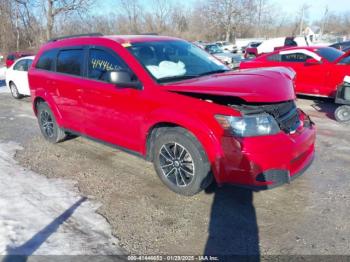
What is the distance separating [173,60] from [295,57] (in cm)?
661

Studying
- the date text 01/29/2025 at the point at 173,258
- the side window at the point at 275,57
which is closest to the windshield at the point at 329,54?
the side window at the point at 275,57

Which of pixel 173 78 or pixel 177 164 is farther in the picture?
pixel 173 78

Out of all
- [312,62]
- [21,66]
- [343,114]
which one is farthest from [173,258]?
[21,66]

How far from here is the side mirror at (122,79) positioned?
147 inches

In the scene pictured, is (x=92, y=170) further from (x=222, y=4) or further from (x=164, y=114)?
(x=222, y=4)

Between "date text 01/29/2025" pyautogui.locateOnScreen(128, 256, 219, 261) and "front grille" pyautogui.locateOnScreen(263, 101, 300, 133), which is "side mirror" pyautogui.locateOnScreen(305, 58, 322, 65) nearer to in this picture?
"front grille" pyautogui.locateOnScreen(263, 101, 300, 133)

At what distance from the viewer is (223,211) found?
139 inches

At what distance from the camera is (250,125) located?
10.7 ft

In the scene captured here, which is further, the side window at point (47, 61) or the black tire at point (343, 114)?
the black tire at point (343, 114)

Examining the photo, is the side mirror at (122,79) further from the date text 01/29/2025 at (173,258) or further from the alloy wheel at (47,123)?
the alloy wheel at (47,123)

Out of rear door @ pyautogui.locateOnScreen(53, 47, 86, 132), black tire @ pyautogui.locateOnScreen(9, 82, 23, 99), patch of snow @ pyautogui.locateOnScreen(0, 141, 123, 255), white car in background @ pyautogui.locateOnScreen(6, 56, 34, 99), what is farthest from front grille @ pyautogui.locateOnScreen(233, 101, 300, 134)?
black tire @ pyautogui.locateOnScreen(9, 82, 23, 99)

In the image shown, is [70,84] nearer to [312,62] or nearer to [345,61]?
[312,62]

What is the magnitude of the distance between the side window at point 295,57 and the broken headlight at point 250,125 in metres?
6.91

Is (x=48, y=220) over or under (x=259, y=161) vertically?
under
